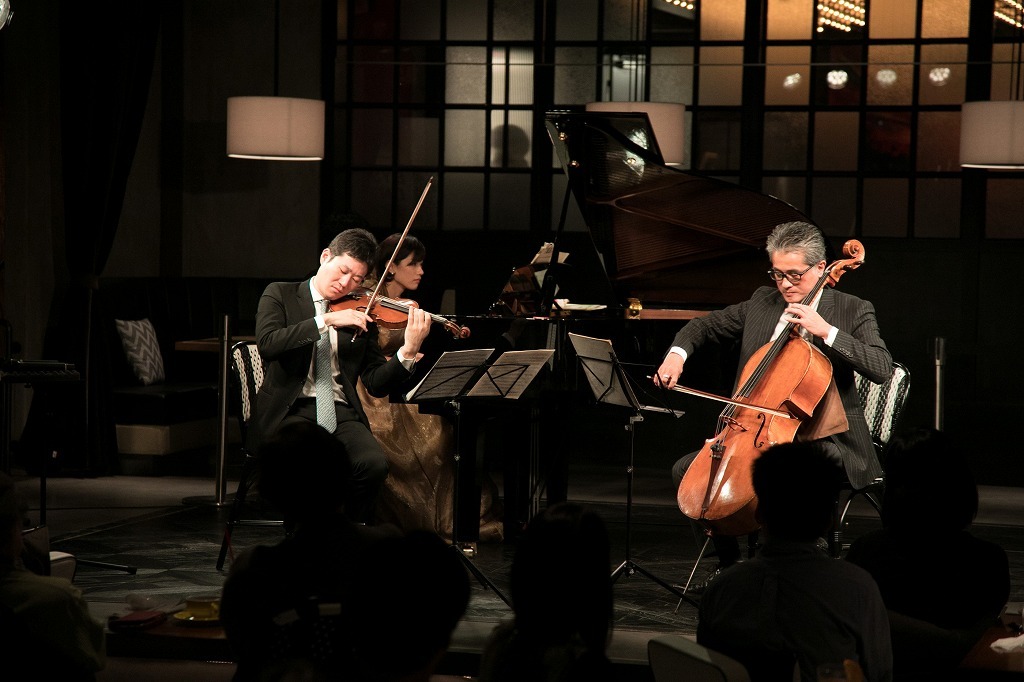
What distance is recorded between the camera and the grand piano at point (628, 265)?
4.56 metres

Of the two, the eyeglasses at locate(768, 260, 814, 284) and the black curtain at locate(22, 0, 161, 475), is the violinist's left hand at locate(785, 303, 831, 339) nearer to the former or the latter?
the eyeglasses at locate(768, 260, 814, 284)

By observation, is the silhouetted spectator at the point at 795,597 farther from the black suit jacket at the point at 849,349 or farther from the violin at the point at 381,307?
the violin at the point at 381,307

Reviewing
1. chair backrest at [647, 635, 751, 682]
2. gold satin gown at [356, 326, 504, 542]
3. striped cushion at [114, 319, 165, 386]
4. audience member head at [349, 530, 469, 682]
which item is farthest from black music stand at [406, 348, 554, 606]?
striped cushion at [114, 319, 165, 386]

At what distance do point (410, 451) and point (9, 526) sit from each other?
2.62m

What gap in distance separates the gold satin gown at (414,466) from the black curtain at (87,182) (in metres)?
2.10

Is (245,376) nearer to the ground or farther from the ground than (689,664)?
farther from the ground

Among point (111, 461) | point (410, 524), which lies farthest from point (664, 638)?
point (111, 461)

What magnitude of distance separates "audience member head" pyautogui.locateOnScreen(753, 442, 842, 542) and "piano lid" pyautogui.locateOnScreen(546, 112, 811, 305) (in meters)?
2.45

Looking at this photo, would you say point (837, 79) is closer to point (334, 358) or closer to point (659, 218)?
point (659, 218)

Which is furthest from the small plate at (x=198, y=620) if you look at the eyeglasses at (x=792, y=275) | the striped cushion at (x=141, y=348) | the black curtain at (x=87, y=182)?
the striped cushion at (x=141, y=348)

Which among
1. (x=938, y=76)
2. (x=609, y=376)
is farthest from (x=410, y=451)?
(x=938, y=76)

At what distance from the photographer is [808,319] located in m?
3.64

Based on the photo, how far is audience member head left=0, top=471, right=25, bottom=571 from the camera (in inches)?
85.2

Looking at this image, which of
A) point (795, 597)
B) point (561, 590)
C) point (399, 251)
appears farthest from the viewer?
point (399, 251)
